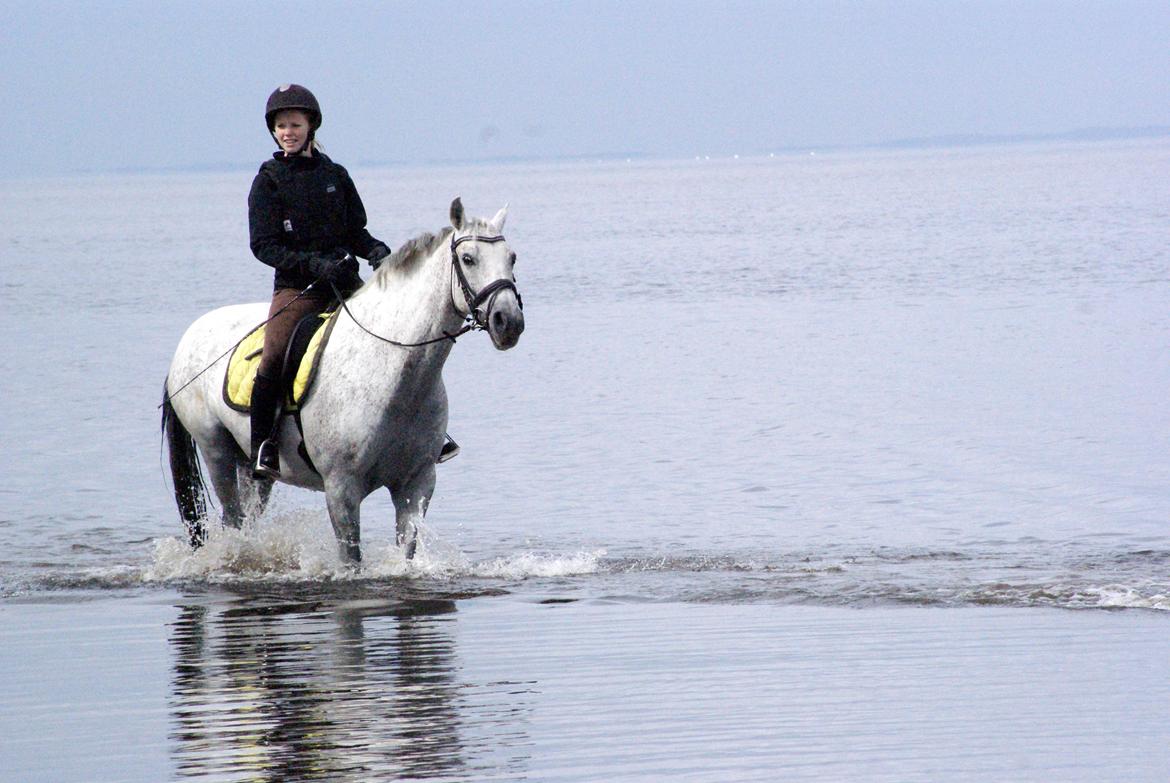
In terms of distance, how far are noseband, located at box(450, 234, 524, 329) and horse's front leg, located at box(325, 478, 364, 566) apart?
3.98ft

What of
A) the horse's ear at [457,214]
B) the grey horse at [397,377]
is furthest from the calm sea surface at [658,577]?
the horse's ear at [457,214]

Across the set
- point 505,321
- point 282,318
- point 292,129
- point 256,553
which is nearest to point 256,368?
point 282,318

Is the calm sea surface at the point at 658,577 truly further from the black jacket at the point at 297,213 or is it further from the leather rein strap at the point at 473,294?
the black jacket at the point at 297,213

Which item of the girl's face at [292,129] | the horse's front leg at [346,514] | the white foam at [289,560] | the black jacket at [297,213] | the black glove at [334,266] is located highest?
the girl's face at [292,129]

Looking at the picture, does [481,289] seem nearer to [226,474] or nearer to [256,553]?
[226,474]

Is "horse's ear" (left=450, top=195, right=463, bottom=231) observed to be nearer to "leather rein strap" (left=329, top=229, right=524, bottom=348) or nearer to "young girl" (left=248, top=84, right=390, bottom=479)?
"leather rein strap" (left=329, top=229, right=524, bottom=348)

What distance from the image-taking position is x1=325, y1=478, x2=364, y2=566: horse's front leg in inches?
376

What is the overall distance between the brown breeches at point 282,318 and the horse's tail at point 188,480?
1.45m

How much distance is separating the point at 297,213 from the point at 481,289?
4.87 feet

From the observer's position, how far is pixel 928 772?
6.15m

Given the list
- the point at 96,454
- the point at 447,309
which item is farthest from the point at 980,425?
the point at 447,309

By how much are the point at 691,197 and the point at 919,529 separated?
10907cm

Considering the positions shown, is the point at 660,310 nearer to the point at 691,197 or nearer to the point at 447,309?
the point at 447,309

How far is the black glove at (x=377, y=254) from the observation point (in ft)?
32.3
